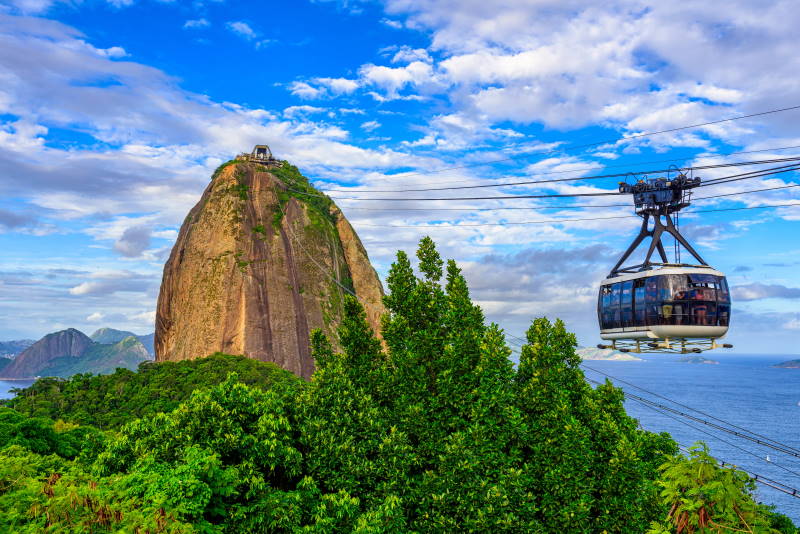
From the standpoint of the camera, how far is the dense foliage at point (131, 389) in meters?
48.3

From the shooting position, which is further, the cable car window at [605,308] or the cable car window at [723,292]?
the cable car window at [605,308]

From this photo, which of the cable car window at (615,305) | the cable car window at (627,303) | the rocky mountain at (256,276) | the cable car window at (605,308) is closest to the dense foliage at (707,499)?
the cable car window at (627,303)

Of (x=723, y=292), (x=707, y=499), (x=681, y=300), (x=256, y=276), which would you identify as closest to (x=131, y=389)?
(x=256, y=276)

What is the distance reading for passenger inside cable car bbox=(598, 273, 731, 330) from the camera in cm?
2619

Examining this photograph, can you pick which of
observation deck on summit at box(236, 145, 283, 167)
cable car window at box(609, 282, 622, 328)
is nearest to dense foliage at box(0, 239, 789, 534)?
cable car window at box(609, 282, 622, 328)

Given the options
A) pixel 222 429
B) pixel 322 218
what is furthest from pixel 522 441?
pixel 322 218

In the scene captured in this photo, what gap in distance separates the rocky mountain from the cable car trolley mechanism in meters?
42.0

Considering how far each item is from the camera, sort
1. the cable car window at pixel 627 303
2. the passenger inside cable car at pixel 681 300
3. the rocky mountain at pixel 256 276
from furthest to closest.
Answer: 1. the rocky mountain at pixel 256 276
2. the cable car window at pixel 627 303
3. the passenger inside cable car at pixel 681 300

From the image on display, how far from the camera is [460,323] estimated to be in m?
24.1

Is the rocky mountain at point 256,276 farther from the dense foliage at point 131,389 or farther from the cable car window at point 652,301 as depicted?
the cable car window at point 652,301

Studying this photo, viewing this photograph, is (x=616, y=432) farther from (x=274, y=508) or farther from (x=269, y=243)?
(x=269, y=243)

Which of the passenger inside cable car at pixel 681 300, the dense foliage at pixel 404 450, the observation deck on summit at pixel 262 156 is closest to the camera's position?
the dense foliage at pixel 404 450

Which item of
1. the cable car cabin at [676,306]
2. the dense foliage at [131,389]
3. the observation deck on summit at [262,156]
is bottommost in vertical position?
the dense foliage at [131,389]

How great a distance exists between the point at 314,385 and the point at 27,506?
1043 cm
